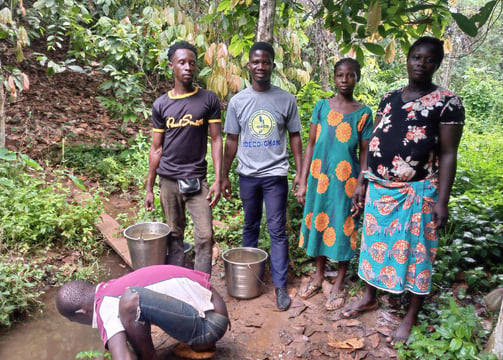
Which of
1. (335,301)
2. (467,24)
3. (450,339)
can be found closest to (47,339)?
(335,301)

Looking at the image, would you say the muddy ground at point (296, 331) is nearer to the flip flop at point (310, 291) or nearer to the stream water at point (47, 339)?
the flip flop at point (310, 291)

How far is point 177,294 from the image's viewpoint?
2162 millimetres

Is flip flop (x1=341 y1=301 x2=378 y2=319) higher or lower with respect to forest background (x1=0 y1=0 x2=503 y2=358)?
lower

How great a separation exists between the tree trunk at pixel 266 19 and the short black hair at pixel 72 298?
2.35 meters

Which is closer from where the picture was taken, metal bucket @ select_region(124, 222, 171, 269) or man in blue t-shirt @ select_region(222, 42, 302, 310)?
man in blue t-shirt @ select_region(222, 42, 302, 310)

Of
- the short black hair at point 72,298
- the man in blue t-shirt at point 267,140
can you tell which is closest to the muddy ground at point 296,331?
the man in blue t-shirt at point 267,140

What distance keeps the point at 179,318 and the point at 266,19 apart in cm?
240

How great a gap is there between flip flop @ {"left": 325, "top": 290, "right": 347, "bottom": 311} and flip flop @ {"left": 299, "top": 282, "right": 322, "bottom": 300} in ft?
0.46

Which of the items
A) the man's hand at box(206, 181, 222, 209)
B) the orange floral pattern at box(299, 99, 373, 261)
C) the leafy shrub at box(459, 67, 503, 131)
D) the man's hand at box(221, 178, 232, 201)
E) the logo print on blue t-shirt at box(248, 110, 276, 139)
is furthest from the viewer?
the leafy shrub at box(459, 67, 503, 131)

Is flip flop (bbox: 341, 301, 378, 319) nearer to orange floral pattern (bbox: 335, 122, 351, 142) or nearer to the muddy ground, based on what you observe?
the muddy ground

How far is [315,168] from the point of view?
2873 mm

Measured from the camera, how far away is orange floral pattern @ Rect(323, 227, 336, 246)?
2.87 m

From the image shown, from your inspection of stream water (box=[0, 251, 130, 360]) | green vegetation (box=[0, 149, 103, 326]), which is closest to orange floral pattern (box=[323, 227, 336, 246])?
stream water (box=[0, 251, 130, 360])

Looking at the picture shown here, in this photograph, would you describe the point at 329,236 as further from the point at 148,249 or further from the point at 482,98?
the point at 482,98
